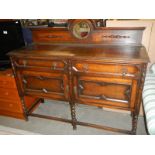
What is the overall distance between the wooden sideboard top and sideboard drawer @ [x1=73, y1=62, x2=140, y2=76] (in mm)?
70

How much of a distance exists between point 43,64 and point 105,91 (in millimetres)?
705

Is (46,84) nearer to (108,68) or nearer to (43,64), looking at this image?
(43,64)

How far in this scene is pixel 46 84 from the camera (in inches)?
71.2

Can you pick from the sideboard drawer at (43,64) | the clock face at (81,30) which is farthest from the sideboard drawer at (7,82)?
the clock face at (81,30)

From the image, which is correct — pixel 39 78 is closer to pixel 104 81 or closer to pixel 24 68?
pixel 24 68

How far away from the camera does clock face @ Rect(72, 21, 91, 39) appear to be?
1.77 m

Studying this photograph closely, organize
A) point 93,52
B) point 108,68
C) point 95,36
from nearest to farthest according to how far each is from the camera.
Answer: point 108,68 → point 93,52 → point 95,36

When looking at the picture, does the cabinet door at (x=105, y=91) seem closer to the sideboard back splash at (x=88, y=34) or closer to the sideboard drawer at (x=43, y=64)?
the sideboard drawer at (x=43, y=64)

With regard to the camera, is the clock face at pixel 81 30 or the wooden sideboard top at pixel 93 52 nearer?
the wooden sideboard top at pixel 93 52

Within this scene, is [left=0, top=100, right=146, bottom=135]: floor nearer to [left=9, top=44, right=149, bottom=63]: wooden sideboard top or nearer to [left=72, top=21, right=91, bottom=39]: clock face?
[left=9, top=44, right=149, bottom=63]: wooden sideboard top

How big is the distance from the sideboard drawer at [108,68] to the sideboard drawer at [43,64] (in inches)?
5.8

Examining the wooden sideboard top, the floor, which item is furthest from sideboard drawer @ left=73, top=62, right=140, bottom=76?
the floor

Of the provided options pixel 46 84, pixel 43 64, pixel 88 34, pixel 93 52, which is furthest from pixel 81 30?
pixel 46 84

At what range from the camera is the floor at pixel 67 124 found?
6.43 feet
